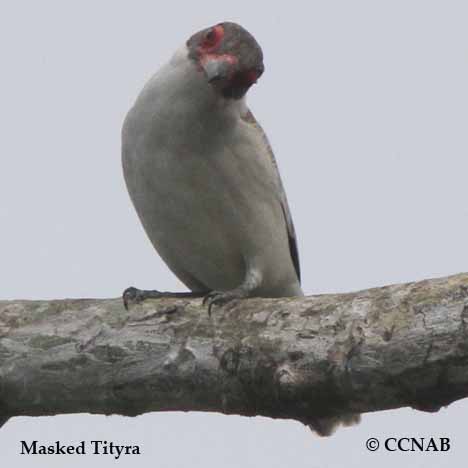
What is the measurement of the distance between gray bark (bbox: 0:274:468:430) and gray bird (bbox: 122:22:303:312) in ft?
2.40

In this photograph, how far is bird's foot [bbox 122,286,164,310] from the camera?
560cm

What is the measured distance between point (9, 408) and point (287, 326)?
1.59m

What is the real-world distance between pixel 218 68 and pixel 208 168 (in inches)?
28.2

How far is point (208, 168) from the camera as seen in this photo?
6641mm

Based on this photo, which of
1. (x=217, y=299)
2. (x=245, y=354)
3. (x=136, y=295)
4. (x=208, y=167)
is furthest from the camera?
(x=208, y=167)

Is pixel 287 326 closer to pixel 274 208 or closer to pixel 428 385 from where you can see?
pixel 428 385

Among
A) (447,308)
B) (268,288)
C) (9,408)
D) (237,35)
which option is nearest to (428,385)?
(447,308)

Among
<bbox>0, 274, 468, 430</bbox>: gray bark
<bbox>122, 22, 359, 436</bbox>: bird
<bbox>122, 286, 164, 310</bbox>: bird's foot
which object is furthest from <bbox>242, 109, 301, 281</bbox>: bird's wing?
<bbox>0, 274, 468, 430</bbox>: gray bark

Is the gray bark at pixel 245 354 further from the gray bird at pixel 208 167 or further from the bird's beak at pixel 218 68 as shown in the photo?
the bird's beak at pixel 218 68

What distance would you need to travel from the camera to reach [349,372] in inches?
180

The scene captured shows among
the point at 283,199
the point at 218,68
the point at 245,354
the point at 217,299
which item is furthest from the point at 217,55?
the point at 245,354

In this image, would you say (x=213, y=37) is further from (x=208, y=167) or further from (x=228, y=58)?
(x=208, y=167)

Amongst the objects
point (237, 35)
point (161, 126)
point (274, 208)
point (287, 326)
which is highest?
point (237, 35)

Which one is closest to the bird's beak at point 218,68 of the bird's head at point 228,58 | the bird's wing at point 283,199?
the bird's head at point 228,58
